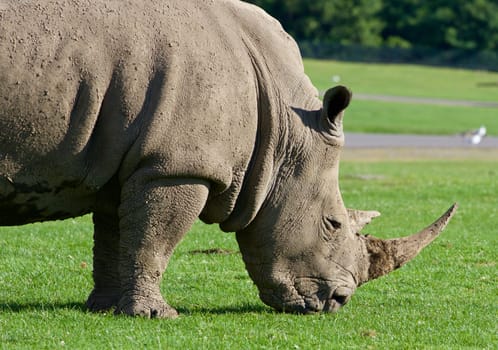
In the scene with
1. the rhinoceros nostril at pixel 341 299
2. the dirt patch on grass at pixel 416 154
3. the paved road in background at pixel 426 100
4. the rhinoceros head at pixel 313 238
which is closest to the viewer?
the rhinoceros head at pixel 313 238

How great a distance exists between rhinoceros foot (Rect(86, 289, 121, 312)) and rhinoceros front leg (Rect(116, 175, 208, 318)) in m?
0.51

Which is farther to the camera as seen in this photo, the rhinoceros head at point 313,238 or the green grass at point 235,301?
the rhinoceros head at point 313,238

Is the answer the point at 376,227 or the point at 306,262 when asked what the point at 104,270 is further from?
the point at 376,227

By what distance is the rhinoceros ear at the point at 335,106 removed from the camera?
8.75 metres

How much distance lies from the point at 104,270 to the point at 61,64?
6.61 ft

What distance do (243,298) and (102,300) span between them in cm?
124

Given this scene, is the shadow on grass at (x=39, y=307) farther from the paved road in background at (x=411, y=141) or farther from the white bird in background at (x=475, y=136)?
the white bird in background at (x=475, y=136)

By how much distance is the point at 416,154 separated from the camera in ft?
96.6

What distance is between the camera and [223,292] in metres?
10.2

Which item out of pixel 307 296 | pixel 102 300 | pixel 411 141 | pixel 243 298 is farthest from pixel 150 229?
pixel 411 141

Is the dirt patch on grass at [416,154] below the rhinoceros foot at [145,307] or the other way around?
below

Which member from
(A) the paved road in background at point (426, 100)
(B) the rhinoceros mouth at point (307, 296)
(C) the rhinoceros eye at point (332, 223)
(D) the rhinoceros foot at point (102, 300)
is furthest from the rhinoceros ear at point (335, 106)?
(A) the paved road in background at point (426, 100)

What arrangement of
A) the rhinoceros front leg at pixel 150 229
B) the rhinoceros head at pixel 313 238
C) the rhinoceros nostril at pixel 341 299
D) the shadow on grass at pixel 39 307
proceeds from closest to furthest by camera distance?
1. the rhinoceros front leg at pixel 150 229
2. the rhinoceros head at pixel 313 238
3. the shadow on grass at pixel 39 307
4. the rhinoceros nostril at pixel 341 299

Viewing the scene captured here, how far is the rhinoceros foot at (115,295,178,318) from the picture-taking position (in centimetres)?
866
